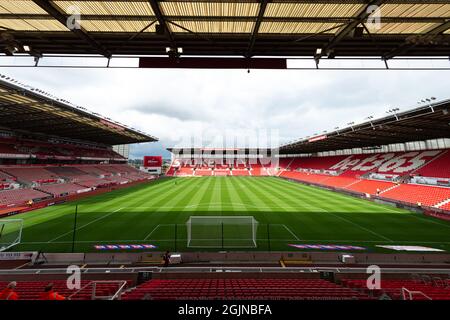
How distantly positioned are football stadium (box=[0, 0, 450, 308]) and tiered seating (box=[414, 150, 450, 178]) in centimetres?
28

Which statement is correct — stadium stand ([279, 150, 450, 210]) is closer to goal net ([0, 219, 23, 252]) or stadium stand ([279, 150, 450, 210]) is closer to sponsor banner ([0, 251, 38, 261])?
sponsor banner ([0, 251, 38, 261])

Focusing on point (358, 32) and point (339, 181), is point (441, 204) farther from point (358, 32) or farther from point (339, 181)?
point (358, 32)

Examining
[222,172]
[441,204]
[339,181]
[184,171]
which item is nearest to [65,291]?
[441,204]

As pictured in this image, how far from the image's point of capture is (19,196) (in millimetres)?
28766

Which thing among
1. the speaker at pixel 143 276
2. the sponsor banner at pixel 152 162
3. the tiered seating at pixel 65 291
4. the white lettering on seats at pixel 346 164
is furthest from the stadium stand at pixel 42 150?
the white lettering on seats at pixel 346 164

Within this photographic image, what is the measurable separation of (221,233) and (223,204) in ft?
33.5

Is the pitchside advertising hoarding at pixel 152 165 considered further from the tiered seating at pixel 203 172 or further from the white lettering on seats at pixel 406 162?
the white lettering on seats at pixel 406 162

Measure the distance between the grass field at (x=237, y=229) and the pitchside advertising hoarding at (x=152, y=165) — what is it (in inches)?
1997

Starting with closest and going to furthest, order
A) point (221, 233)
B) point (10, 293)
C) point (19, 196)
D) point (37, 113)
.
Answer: point (10, 293) → point (221, 233) → point (37, 113) → point (19, 196)

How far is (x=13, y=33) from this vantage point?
7.59m

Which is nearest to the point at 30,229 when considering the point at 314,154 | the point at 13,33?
the point at 13,33
